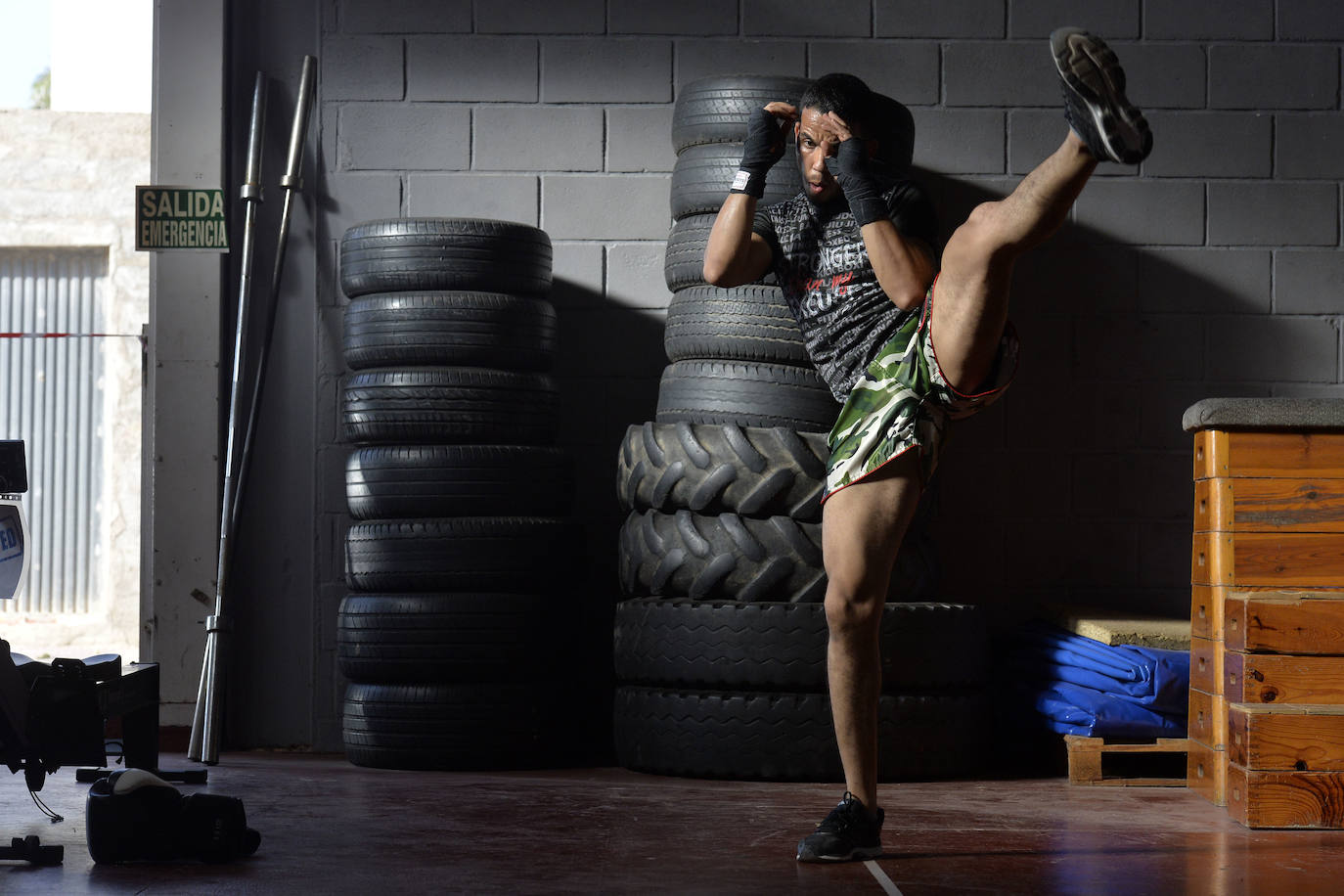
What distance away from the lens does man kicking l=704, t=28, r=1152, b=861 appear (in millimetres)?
2432

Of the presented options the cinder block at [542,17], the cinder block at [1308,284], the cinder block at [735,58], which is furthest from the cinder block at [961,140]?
the cinder block at [542,17]

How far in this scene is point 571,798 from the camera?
3.38 meters

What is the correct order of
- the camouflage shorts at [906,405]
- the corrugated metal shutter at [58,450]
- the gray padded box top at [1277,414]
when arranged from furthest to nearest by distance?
the corrugated metal shutter at [58,450], the gray padded box top at [1277,414], the camouflage shorts at [906,405]

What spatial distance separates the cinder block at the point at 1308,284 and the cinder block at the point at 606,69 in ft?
6.62

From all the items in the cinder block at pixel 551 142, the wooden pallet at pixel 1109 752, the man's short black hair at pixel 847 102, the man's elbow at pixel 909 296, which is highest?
the cinder block at pixel 551 142

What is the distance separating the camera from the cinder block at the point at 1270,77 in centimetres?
450

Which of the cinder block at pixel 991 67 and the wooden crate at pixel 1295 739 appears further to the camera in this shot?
the cinder block at pixel 991 67

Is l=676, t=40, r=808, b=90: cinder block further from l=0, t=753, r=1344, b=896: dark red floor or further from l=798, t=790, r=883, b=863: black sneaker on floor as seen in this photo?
l=798, t=790, r=883, b=863: black sneaker on floor

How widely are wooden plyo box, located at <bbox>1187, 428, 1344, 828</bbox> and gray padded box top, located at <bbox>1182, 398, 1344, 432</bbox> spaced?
27mm

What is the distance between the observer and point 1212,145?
177 inches

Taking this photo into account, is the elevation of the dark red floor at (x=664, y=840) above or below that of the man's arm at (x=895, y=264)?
below

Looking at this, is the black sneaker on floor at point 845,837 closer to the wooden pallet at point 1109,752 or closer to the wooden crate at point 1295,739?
the wooden crate at point 1295,739

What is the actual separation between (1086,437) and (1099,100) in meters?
2.52

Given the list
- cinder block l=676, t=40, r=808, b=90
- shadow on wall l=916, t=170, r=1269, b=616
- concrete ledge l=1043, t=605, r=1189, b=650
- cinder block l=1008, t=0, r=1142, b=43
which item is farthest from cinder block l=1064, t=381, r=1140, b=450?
cinder block l=676, t=40, r=808, b=90
